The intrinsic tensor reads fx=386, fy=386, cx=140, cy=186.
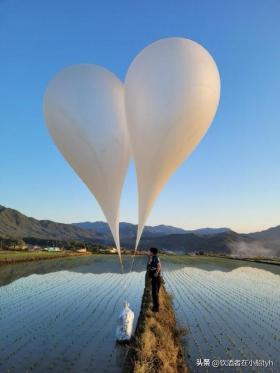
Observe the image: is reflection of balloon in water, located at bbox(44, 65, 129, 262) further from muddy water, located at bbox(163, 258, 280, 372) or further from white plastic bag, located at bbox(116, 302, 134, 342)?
muddy water, located at bbox(163, 258, 280, 372)

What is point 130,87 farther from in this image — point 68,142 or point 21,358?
point 21,358

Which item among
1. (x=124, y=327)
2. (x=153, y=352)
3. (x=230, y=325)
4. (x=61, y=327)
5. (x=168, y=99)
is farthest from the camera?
(x=230, y=325)

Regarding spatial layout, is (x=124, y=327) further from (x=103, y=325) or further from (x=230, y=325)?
(x=230, y=325)

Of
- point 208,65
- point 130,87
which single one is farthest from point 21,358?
point 208,65

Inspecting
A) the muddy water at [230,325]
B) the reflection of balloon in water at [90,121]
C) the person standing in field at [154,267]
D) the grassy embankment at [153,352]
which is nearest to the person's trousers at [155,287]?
the person standing in field at [154,267]

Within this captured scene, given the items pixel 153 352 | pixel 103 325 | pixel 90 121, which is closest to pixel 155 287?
pixel 103 325

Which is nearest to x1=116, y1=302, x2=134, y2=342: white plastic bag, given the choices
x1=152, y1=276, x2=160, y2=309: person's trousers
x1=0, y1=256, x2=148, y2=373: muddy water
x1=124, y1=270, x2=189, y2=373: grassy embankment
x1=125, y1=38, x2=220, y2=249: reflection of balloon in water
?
x1=0, y1=256, x2=148, y2=373: muddy water

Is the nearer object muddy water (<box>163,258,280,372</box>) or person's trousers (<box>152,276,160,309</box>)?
muddy water (<box>163,258,280,372</box>)
